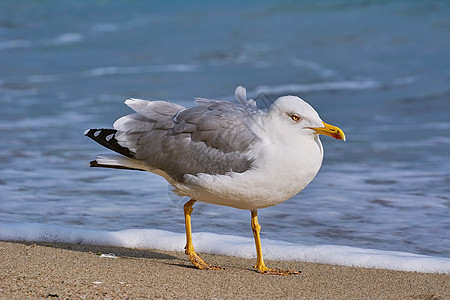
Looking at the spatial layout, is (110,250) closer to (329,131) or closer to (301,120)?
(301,120)

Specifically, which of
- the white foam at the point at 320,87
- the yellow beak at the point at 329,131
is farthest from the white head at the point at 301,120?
the white foam at the point at 320,87

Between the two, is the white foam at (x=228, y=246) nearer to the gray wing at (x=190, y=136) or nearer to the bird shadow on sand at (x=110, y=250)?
the bird shadow on sand at (x=110, y=250)

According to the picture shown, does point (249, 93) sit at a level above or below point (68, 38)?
below

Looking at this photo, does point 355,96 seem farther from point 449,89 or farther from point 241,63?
point 241,63

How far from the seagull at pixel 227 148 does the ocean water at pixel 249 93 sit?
1.31ft

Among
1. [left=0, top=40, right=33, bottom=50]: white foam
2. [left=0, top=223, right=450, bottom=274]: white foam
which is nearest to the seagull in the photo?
[left=0, top=223, right=450, bottom=274]: white foam

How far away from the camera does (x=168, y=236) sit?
5.25 m

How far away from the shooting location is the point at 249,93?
48.1 ft

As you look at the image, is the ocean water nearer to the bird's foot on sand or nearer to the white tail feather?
the white tail feather

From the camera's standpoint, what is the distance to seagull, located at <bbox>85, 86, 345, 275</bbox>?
4109 millimetres

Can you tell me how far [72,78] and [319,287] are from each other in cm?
1263

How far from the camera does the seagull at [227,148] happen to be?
13.5 ft

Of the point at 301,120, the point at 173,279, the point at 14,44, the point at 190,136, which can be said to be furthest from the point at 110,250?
the point at 14,44

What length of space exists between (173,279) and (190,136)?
0.89 m
